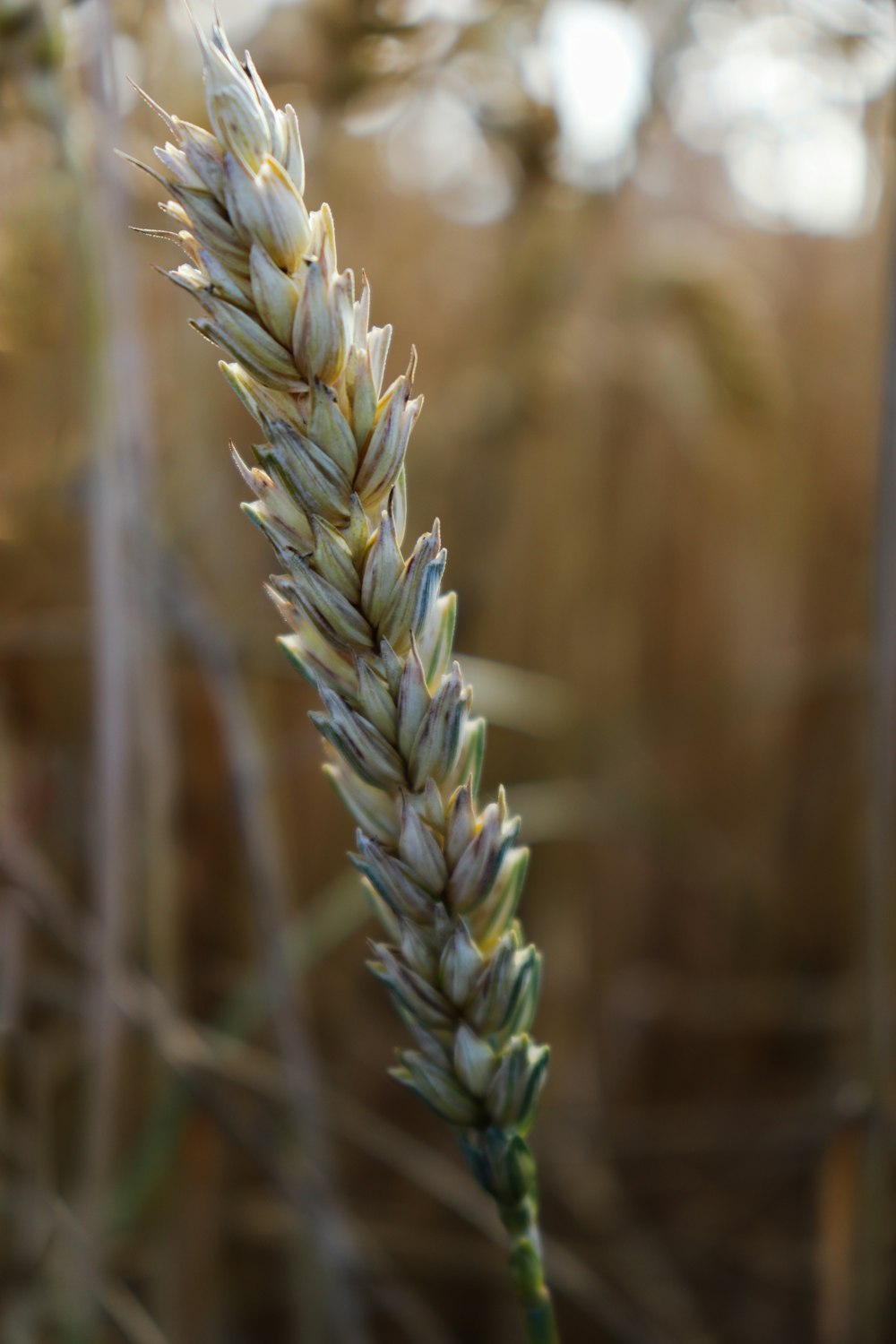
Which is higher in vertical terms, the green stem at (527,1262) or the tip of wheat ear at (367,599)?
the tip of wheat ear at (367,599)

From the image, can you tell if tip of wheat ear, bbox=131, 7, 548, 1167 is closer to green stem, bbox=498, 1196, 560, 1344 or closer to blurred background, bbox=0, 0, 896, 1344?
green stem, bbox=498, 1196, 560, 1344

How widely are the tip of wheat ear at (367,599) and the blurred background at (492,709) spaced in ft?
1.18

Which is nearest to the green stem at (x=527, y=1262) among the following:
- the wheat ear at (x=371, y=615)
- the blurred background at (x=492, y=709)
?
the wheat ear at (x=371, y=615)

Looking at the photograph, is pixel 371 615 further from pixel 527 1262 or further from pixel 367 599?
pixel 527 1262

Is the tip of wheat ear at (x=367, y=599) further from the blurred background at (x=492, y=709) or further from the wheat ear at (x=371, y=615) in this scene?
the blurred background at (x=492, y=709)

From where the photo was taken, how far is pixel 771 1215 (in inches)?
44.2

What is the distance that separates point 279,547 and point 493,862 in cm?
11

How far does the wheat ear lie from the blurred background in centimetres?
36

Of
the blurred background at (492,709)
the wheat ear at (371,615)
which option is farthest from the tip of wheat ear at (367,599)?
the blurred background at (492,709)

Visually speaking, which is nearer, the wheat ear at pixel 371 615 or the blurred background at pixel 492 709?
the wheat ear at pixel 371 615

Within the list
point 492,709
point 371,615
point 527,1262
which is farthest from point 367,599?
point 492,709

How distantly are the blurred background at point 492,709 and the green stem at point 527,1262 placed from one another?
38 centimetres

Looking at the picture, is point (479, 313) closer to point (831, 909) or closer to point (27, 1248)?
point (831, 909)

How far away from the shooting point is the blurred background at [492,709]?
70cm
